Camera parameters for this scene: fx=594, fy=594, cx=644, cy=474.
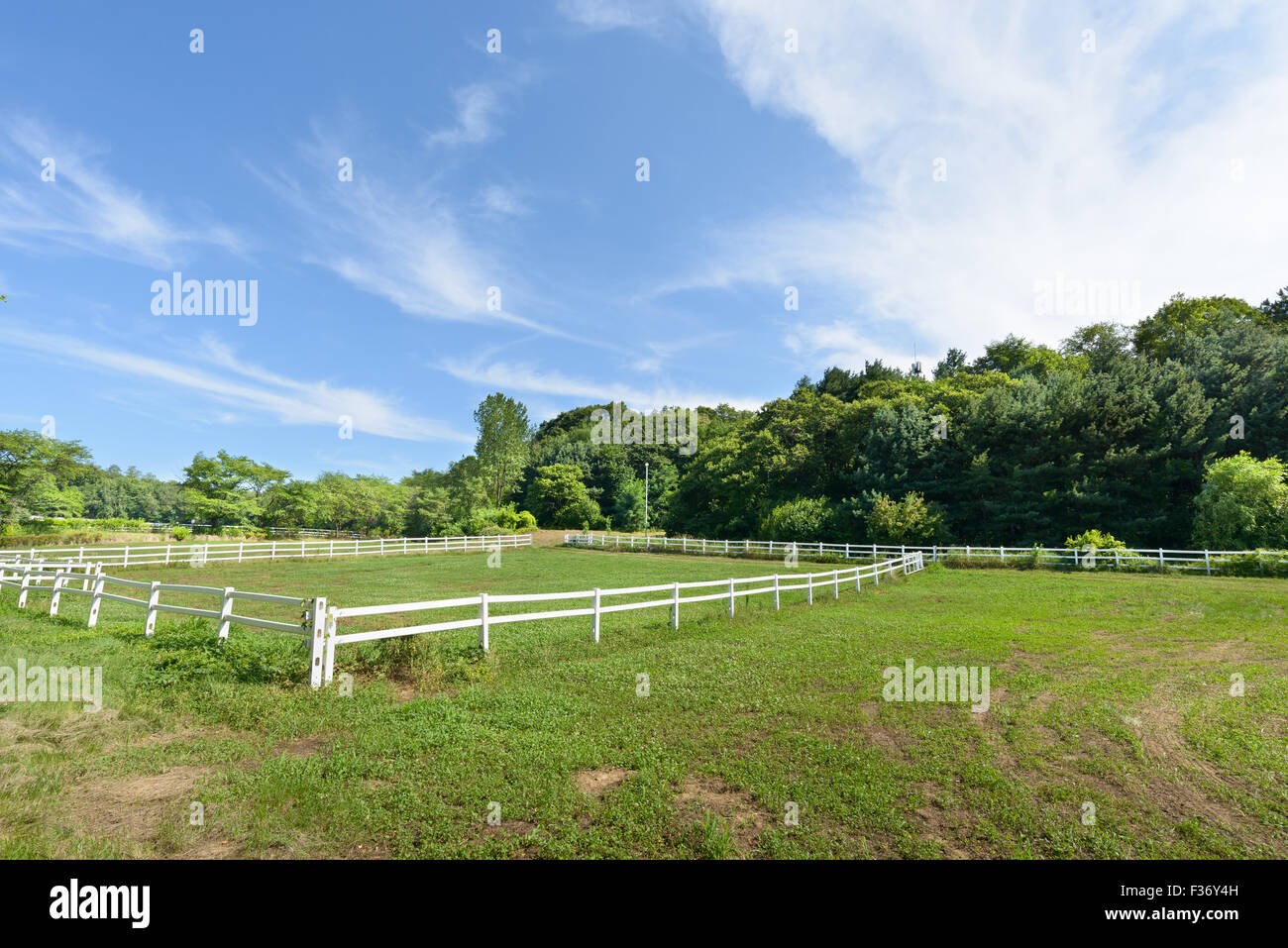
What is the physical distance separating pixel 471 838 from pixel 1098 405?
45327 mm

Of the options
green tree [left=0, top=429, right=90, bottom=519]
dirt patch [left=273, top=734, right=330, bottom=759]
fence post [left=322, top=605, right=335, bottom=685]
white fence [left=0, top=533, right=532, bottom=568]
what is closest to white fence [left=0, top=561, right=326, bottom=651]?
fence post [left=322, top=605, right=335, bottom=685]

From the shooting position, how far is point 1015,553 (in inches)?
1128

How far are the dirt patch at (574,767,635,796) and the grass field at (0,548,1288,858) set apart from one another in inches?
1.0

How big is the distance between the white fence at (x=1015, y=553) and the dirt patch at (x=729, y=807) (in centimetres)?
2691

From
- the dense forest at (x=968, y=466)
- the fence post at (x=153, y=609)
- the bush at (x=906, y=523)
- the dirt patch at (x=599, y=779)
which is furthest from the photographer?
the bush at (x=906, y=523)

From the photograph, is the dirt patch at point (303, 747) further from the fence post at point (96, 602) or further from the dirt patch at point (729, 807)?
the fence post at point (96, 602)

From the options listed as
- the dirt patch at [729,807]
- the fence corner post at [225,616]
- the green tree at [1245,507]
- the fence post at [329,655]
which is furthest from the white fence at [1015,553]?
the fence corner post at [225,616]

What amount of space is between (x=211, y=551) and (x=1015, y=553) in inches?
1508

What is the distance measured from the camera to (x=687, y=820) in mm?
4398

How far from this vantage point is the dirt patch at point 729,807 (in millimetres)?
4238

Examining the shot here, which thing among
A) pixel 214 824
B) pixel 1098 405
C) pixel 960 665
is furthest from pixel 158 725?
pixel 1098 405

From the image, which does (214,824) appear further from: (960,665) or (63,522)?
(63,522)

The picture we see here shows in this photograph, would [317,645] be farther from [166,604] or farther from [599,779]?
[166,604]

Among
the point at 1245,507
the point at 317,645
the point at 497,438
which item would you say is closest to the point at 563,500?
the point at 497,438
